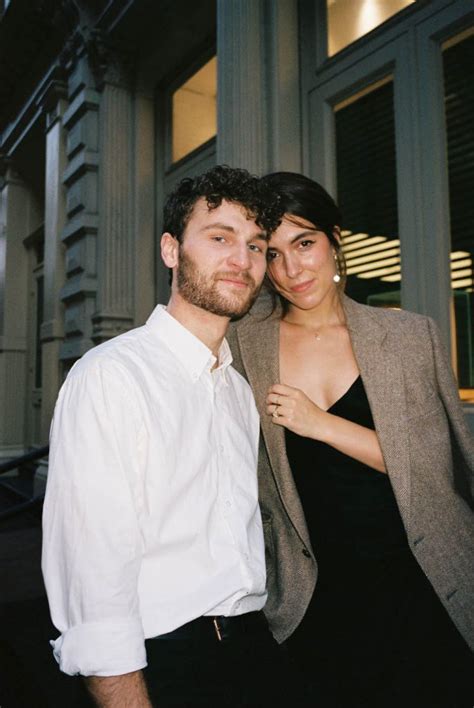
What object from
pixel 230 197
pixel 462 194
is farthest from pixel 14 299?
pixel 230 197

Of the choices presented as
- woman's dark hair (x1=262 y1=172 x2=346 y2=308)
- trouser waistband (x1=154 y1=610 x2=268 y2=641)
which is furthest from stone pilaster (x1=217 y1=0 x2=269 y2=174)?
trouser waistband (x1=154 y1=610 x2=268 y2=641)

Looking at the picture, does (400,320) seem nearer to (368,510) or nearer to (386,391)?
(386,391)

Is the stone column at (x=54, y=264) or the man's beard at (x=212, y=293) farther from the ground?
the stone column at (x=54, y=264)

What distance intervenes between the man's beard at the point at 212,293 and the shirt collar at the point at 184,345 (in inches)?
3.9

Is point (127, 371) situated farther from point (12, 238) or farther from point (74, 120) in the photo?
point (12, 238)

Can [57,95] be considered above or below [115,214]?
above

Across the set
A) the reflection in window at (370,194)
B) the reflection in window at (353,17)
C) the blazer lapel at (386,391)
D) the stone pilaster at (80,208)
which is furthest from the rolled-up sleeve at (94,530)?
the stone pilaster at (80,208)

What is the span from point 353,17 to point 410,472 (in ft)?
9.97

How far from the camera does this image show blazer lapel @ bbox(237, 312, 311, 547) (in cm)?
151

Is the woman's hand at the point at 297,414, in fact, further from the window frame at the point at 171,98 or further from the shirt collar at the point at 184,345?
the window frame at the point at 171,98

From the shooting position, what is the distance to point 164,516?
1188mm

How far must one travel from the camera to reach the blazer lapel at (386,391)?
144cm

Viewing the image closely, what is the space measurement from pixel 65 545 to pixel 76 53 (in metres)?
6.38

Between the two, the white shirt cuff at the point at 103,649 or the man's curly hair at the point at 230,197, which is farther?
the man's curly hair at the point at 230,197
